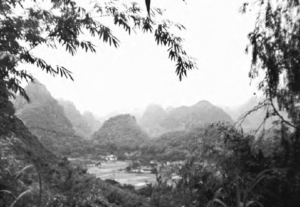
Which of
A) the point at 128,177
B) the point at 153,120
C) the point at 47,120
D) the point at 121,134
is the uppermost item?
the point at 153,120

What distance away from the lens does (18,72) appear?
3756 mm

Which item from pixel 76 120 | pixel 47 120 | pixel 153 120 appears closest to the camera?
pixel 47 120

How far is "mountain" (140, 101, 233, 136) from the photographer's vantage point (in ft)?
254

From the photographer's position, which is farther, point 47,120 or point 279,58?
point 47,120

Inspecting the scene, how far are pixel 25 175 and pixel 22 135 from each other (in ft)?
18.3

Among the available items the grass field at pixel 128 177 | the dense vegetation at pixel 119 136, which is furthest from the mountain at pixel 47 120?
the grass field at pixel 128 177

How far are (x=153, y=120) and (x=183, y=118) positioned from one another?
59.8 feet

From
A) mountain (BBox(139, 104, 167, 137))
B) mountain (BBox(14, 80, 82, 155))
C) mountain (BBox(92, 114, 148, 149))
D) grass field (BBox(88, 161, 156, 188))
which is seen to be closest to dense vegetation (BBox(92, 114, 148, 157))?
mountain (BBox(92, 114, 148, 149))

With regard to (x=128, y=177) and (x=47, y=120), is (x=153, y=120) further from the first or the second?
(x=128, y=177)

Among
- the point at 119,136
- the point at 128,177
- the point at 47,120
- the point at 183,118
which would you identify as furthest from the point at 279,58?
the point at 183,118

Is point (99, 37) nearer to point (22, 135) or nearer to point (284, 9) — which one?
point (284, 9)

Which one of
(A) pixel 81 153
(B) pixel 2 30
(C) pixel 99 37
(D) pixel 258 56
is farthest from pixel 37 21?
(A) pixel 81 153

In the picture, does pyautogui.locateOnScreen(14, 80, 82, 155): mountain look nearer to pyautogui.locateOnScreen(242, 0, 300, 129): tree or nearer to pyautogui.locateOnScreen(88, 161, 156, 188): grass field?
pyautogui.locateOnScreen(88, 161, 156, 188): grass field

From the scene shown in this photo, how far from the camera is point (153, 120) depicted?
102 metres
